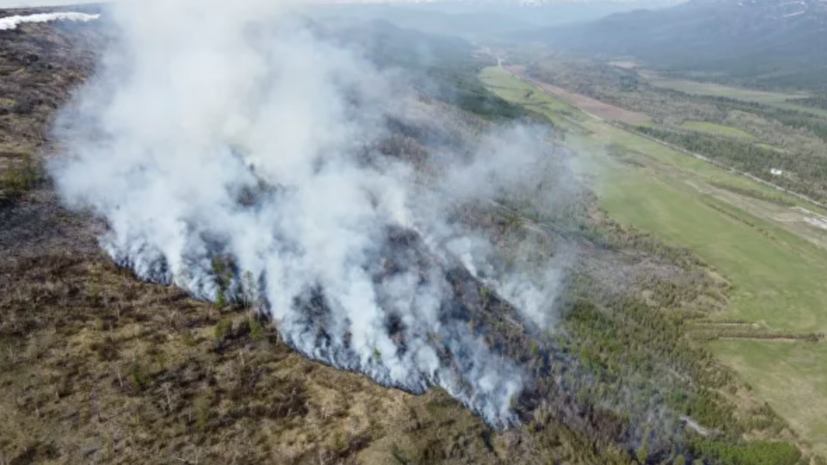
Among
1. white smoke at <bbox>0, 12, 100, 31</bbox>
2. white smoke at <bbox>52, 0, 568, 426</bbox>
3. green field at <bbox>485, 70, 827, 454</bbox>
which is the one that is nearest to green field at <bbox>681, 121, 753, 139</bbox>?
green field at <bbox>485, 70, 827, 454</bbox>

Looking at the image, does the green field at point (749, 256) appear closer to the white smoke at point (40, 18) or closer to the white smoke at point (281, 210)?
the white smoke at point (281, 210)

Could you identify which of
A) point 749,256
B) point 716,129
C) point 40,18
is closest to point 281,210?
point 749,256

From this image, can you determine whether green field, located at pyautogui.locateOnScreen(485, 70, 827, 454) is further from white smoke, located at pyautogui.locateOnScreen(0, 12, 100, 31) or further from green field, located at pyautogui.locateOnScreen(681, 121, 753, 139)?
white smoke, located at pyautogui.locateOnScreen(0, 12, 100, 31)

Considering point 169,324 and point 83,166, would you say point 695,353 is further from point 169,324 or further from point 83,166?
point 83,166

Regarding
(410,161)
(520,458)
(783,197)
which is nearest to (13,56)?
(410,161)

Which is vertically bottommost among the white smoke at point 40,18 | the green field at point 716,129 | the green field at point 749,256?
the green field at point 716,129

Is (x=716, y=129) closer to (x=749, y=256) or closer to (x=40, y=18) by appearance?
(x=749, y=256)

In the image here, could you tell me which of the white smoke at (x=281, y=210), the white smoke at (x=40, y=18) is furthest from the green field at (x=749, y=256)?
the white smoke at (x=40, y=18)
